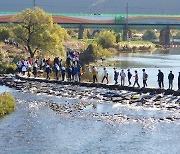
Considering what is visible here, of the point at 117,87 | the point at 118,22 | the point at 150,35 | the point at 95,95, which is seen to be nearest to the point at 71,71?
the point at 117,87

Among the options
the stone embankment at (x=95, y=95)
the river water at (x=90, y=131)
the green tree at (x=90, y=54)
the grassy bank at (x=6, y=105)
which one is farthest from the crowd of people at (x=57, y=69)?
the grassy bank at (x=6, y=105)

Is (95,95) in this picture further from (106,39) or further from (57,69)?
(106,39)

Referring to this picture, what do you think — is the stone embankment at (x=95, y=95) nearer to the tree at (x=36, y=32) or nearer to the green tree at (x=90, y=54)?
the tree at (x=36, y=32)

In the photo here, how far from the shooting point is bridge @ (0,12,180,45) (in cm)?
14562

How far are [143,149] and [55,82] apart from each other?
23780 mm

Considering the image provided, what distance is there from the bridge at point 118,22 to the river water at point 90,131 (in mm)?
100950

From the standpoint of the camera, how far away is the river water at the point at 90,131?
27.0 m

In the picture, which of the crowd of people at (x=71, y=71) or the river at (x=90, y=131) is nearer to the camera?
Result: the river at (x=90, y=131)

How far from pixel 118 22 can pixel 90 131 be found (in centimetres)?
12991

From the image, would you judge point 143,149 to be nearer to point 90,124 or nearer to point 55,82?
Result: point 90,124

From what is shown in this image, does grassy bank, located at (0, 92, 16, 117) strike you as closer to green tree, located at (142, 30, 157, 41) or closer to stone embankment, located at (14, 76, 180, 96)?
stone embankment, located at (14, 76, 180, 96)

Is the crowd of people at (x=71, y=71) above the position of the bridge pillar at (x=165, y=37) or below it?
below

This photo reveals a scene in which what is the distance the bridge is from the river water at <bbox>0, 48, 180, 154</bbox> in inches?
3974

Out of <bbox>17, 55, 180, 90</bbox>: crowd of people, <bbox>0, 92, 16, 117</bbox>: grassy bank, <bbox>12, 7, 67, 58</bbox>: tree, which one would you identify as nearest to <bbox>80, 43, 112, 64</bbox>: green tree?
<bbox>12, 7, 67, 58</bbox>: tree
